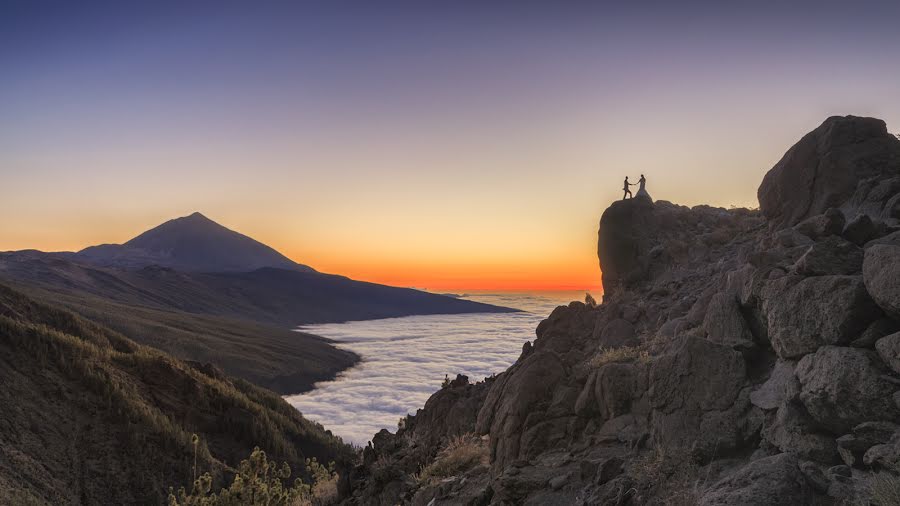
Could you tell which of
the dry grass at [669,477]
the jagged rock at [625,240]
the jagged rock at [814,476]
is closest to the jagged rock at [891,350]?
the jagged rock at [814,476]

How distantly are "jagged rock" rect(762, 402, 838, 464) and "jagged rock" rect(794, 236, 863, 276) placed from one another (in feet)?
7.01

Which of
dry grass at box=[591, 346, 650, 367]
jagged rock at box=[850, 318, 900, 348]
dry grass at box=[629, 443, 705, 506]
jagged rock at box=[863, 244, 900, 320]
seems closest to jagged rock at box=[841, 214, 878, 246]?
jagged rock at box=[863, 244, 900, 320]

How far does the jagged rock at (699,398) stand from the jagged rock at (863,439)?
152cm

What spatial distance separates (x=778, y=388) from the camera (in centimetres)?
707

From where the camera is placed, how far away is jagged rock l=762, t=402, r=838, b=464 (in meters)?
5.95

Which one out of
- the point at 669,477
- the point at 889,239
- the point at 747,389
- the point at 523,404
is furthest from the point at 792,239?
the point at 523,404

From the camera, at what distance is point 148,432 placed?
32.9 metres

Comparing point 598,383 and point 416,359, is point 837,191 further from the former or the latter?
point 416,359

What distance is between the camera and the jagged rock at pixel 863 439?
5434 millimetres

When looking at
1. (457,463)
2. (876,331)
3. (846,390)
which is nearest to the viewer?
(846,390)

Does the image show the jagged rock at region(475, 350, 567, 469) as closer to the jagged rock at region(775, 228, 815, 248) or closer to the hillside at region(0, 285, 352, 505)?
the jagged rock at region(775, 228, 815, 248)

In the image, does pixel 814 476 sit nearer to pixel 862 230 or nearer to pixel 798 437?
pixel 798 437

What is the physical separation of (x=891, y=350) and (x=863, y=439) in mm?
1057

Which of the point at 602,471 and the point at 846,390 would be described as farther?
the point at 602,471
